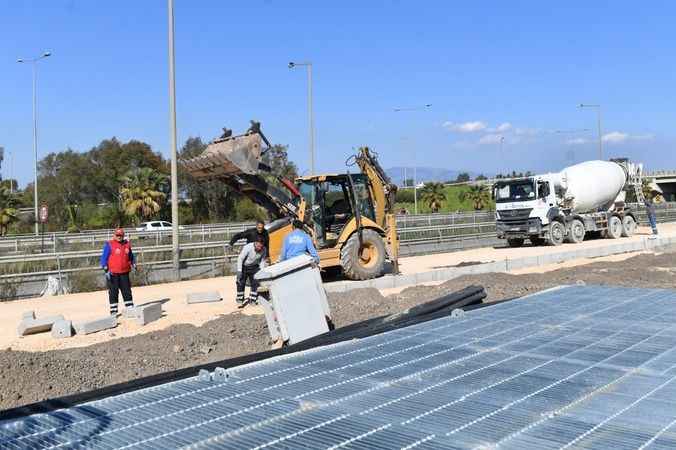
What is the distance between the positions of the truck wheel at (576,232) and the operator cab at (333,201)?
15.2 meters

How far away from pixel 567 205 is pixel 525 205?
2.72 m

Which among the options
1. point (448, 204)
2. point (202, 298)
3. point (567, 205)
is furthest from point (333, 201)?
point (448, 204)

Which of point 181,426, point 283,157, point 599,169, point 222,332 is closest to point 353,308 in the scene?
point 222,332

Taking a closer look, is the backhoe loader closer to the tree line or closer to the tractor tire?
the tractor tire

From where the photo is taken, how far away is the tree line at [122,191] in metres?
49.7

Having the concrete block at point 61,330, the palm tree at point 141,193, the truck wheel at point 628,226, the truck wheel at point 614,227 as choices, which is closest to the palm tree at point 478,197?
the truck wheel at point 628,226

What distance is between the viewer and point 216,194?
5897 cm

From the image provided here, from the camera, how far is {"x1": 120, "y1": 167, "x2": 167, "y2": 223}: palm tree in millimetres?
49125

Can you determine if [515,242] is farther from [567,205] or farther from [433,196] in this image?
[433,196]

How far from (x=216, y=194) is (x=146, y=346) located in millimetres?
50466

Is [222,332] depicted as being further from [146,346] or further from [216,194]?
[216,194]

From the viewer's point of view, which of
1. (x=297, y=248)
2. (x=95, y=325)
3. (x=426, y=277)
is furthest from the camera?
(x=426, y=277)

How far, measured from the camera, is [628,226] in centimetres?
3195

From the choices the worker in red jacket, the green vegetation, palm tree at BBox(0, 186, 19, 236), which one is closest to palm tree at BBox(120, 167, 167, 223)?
palm tree at BBox(0, 186, 19, 236)
